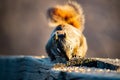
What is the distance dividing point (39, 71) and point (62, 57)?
37cm

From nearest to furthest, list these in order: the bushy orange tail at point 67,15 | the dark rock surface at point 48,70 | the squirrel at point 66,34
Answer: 1. the dark rock surface at point 48,70
2. the squirrel at point 66,34
3. the bushy orange tail at point 67,15

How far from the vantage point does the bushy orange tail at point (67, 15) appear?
529 centimetres

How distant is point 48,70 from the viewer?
153 inches

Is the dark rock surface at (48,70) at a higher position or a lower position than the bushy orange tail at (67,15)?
lower

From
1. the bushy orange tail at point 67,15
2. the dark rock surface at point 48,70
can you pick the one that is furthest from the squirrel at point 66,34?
the dark rock surface at point 48,70

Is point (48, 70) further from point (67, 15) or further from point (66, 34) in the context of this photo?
point (67, 15)

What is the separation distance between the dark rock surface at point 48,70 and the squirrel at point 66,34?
0.20 metres

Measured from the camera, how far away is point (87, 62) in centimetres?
401

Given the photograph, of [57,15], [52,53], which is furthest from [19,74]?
[57,15]

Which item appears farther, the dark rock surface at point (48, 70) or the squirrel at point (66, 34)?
the squirrel at point (66, 34)

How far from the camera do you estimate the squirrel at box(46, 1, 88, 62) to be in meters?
4.38

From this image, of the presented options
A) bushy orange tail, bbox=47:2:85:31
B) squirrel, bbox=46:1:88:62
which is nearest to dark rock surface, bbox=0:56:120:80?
squirrel, bbox=46:1:88:62

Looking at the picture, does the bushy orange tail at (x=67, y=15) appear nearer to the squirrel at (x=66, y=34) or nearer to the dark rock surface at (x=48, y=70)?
the squirrel at (x=66, y=34)

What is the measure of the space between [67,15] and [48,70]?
1.64 metres
